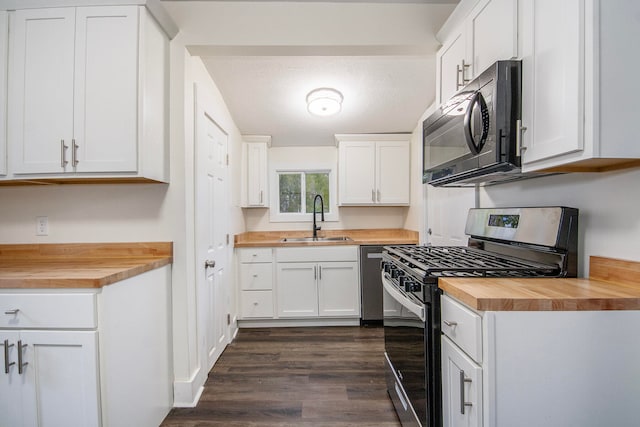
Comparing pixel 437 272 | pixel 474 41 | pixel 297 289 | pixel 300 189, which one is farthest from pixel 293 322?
pixel 474 41

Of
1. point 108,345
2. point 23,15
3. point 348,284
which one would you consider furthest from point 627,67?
point 23,15

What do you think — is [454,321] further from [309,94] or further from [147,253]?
[309,94]

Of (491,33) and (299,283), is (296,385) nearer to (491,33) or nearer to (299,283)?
(299,283)

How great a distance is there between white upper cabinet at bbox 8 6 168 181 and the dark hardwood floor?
1509 millimetres

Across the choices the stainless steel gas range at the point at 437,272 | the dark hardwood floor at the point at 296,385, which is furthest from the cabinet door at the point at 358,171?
the stainless steel gas range at the point at 437,272

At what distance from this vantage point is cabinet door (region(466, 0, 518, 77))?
3.78 feet

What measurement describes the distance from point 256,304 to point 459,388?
2288 millimetres

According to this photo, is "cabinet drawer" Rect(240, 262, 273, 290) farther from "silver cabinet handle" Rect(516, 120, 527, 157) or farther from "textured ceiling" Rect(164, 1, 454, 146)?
"silver cabinet handle" Rect(516, 120, 527, 157)

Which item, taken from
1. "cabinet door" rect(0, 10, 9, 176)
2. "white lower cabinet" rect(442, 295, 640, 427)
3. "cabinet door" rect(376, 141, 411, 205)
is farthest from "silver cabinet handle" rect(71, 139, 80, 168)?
"cabinet door" rect(376, 141, 411, 205)

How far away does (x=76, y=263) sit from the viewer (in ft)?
5.28

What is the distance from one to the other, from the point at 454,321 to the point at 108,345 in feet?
4.73

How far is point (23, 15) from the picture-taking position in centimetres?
154

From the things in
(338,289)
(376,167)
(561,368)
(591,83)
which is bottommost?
(338,289)

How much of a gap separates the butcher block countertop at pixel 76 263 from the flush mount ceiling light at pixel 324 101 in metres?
1.75
